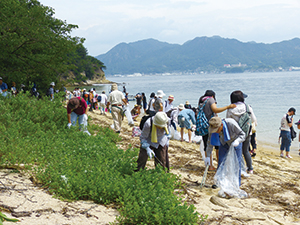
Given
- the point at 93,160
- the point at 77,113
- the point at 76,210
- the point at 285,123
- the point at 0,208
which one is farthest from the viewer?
the point at 285,123

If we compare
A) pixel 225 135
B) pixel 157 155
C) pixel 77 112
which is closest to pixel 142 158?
pixel 157 155

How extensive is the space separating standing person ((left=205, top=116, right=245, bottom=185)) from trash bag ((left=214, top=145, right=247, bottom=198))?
0.13 meters

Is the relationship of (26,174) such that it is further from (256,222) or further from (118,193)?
(256,222)

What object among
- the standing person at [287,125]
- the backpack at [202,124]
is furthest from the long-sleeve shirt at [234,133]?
the standing person at [287,125]

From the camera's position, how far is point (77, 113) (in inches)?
343

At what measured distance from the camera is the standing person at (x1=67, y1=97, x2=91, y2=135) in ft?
27.6

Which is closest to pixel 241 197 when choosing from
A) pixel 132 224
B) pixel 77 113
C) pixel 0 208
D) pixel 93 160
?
pixel 132 224

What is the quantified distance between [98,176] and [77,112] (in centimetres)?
430

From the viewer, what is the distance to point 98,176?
476 cm

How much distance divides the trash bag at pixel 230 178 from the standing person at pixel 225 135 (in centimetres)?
13

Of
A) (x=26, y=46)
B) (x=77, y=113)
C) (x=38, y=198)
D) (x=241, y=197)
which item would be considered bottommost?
(x=241, y=197)

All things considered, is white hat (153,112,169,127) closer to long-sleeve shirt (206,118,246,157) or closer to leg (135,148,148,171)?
leg (135,148,148,171)

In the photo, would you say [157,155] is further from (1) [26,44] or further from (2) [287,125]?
(1) [26,44]

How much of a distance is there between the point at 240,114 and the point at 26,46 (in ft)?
39.8
